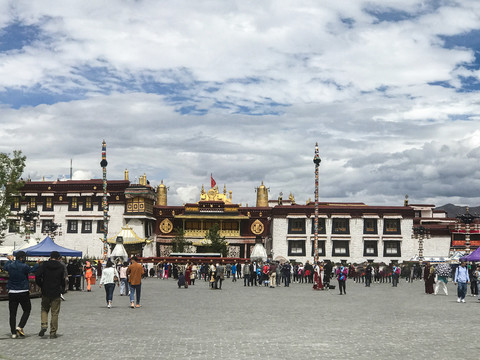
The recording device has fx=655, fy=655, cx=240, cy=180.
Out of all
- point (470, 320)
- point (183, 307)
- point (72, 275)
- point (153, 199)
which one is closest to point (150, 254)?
point (153, 199)

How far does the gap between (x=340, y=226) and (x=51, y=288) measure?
2458 inches

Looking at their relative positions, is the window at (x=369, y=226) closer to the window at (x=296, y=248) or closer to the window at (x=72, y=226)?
the window at (x=296, y=248)

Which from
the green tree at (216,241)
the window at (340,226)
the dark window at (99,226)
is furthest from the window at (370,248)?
the dark window at (99,226)

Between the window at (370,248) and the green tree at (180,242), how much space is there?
1965cm

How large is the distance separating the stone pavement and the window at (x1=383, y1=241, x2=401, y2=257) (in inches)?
2062

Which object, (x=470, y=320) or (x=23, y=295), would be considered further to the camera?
(x=470, y=320)

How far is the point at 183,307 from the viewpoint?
21.4 meters

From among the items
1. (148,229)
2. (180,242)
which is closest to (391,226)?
(180,242)

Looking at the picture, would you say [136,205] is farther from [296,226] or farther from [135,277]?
[135,277]

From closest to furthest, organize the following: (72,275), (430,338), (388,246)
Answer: (430,338) < (72,275) < (388,246)

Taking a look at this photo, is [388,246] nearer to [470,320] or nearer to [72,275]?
[72,275]

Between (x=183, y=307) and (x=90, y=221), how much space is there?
183ft

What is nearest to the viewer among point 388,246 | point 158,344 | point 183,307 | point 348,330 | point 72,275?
point 158,344

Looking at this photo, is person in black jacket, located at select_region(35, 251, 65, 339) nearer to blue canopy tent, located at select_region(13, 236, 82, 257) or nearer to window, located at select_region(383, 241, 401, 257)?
blue canopy tent, located at select_region(13, 236, 82, 257)
